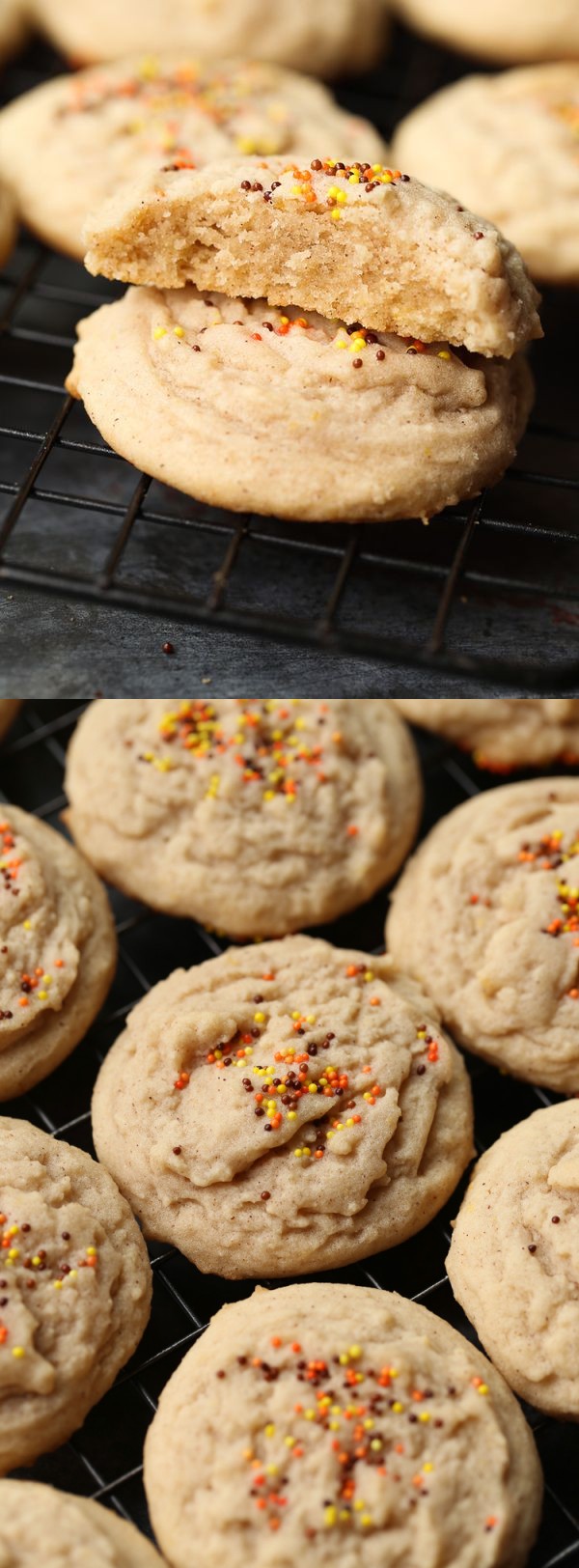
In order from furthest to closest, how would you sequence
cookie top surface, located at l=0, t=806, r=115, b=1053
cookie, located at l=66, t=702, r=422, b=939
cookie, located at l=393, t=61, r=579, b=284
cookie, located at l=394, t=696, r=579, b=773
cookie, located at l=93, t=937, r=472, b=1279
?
cookie, located at l=394, t=696, r=579, b=773 → cookie, located at l=393, t=61, r=579, b=284 → cookie, located at l=66, t=702, r=422, b=939 → cookie top surface, located at l=0, t=806, r=115, b=1053 → cookie, located at l=93, t=937, r=472, b=1279

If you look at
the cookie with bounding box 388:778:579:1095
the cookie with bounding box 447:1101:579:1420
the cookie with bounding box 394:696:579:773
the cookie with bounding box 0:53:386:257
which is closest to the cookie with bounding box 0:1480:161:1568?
the cookie with bounding box 447:1101:579:1420

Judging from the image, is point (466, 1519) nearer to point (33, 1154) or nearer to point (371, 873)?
point (33, 1154)

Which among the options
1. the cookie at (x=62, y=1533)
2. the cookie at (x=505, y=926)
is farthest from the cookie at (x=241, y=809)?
the cookie at (x=62, y=1533)

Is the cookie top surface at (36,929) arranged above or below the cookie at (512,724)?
below

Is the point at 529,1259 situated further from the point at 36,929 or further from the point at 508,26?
the point at 508,26

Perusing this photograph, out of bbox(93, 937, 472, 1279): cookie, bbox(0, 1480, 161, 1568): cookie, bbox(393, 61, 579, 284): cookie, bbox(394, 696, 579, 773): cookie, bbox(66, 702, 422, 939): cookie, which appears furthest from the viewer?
bbox(394, 696, 579, 773): cookie

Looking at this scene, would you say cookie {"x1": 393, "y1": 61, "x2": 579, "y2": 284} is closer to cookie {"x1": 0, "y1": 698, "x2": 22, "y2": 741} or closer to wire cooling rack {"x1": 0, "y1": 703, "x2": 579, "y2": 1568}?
wire cooling rack {"x1": 0, "y1": 703, "x2": 579, "y2": 1568}

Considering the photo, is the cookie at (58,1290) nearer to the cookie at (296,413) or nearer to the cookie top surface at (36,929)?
the cookie top surface at (36,929)
